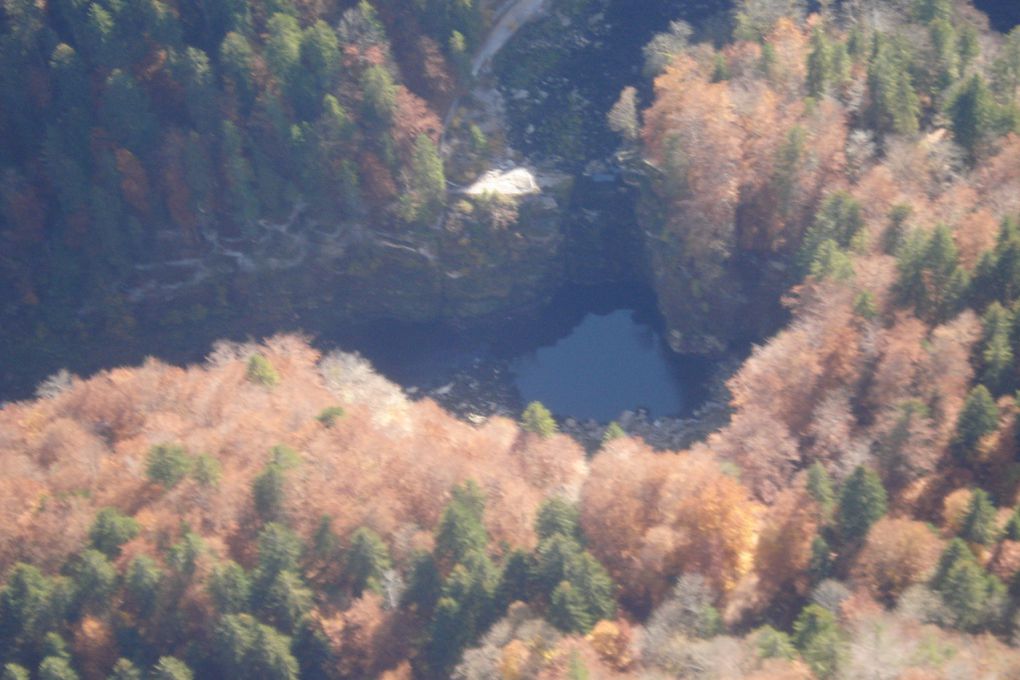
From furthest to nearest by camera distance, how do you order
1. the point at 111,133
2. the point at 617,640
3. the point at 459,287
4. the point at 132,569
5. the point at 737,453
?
the point at 459,287
the point at 111,133
the point at 737,453
the point at 132,569
the point at 617,640

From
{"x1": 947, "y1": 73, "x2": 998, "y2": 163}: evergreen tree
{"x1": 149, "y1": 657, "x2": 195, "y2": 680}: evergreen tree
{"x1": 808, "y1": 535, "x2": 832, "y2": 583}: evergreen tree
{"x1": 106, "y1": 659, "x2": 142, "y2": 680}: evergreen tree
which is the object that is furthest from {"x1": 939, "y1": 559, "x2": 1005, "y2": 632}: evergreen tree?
{"x1": 106, "y1": 659, "x2": 142, "y2": 680}: evergreen tree

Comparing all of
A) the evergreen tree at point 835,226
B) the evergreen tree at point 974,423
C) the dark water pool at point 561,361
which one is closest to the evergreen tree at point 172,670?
the dark water pool at point 561,361

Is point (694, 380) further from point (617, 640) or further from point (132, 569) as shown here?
point (132, 569)

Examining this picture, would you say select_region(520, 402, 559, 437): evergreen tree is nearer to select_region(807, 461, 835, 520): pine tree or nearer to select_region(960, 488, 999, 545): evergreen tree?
select_region(807, 461, 835, 520): pine tree

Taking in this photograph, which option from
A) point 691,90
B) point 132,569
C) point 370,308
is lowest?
point 132,569

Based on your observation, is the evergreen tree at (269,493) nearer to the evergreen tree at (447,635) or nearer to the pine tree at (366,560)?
the pine tree at (366,560)

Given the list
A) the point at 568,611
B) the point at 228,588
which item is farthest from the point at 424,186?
the point at 568,611

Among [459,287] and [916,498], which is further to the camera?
[459,287]

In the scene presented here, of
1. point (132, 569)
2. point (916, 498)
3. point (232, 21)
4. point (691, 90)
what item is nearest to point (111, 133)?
point (232, 21)
